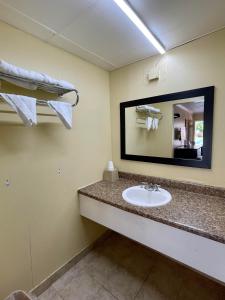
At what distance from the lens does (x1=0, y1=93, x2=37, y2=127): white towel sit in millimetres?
1018

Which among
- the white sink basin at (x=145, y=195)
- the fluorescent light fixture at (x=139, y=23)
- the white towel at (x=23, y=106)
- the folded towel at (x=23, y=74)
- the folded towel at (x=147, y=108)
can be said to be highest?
the fluorescent light fixture at (x=139, y=23)

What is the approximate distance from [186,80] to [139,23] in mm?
651

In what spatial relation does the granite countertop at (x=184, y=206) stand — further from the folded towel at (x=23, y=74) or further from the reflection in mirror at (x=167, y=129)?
the folded towel at (x=23, y=74)

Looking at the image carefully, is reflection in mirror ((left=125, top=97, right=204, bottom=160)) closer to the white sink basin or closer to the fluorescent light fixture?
the white sink basin

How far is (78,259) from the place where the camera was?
70.4 inches

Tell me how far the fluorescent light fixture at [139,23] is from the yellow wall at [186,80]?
0.59 ft

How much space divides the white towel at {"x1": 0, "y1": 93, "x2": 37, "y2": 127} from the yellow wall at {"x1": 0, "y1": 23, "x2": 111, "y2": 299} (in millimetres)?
230

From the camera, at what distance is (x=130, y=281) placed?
1551mm

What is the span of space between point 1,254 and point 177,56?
2216 millimetres

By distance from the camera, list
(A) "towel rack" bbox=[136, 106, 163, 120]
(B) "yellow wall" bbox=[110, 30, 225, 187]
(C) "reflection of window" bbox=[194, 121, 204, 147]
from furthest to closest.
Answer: (A) "towel rack" bbox=[136, 106, 163, 120] → (C) "reflection of window" bbox=[194, 121, 204, 147] → (B) "yellow wall" bbox=[110, 30, 225, 187]

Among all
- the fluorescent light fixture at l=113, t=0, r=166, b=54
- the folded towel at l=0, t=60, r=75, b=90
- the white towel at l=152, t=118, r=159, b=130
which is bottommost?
the white towel at l=152, t=118, r=159, b=130

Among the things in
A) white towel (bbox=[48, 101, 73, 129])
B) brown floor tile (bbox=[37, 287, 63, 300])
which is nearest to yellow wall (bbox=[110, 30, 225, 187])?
white towel (bbox=[48, 101, 73, 129])

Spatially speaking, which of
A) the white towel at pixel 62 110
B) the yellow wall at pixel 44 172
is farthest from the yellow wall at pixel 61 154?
the white towel at pixel 62 110

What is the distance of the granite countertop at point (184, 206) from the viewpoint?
105 cm
